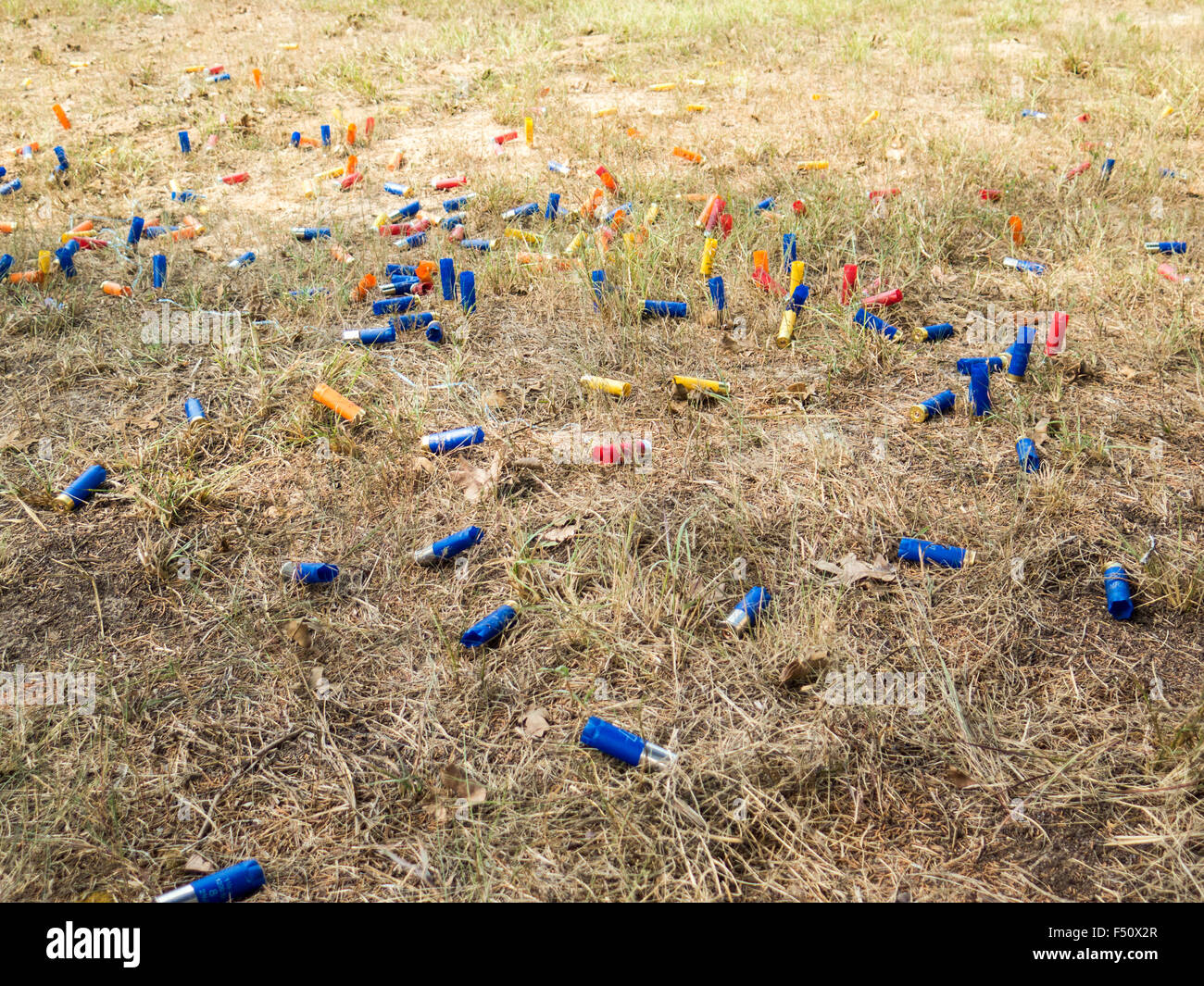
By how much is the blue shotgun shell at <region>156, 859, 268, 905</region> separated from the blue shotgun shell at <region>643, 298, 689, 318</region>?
3133mm

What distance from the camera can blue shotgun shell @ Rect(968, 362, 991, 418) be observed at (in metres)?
3.51

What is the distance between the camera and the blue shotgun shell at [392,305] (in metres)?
4.57

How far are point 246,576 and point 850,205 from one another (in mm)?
4126

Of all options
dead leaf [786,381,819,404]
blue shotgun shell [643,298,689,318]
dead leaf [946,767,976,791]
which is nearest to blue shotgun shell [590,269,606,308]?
blue shotgun shell [643,298,689,318]

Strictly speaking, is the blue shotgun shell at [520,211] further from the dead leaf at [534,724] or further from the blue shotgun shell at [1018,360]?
the dead leaf at [534,724]

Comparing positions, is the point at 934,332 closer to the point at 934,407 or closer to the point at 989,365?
the point at 989,365

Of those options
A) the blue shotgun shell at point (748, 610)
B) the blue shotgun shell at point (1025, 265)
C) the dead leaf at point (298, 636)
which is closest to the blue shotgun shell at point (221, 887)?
the dead leaf at point (298, 636)

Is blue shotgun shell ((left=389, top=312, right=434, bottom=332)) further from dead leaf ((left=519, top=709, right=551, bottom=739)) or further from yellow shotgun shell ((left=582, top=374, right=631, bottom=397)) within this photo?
dead leaf ((left=519, top=709, right=551, bottom=739))

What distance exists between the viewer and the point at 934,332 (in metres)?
4.18

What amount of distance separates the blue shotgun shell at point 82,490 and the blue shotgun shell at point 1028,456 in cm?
363

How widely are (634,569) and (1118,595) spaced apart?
1534 mm

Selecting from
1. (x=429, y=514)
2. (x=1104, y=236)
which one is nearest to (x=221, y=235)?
(x=429, y=514)

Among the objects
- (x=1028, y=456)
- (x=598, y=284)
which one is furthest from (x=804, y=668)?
(x=598, y=284)

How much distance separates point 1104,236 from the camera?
16.2 feet
